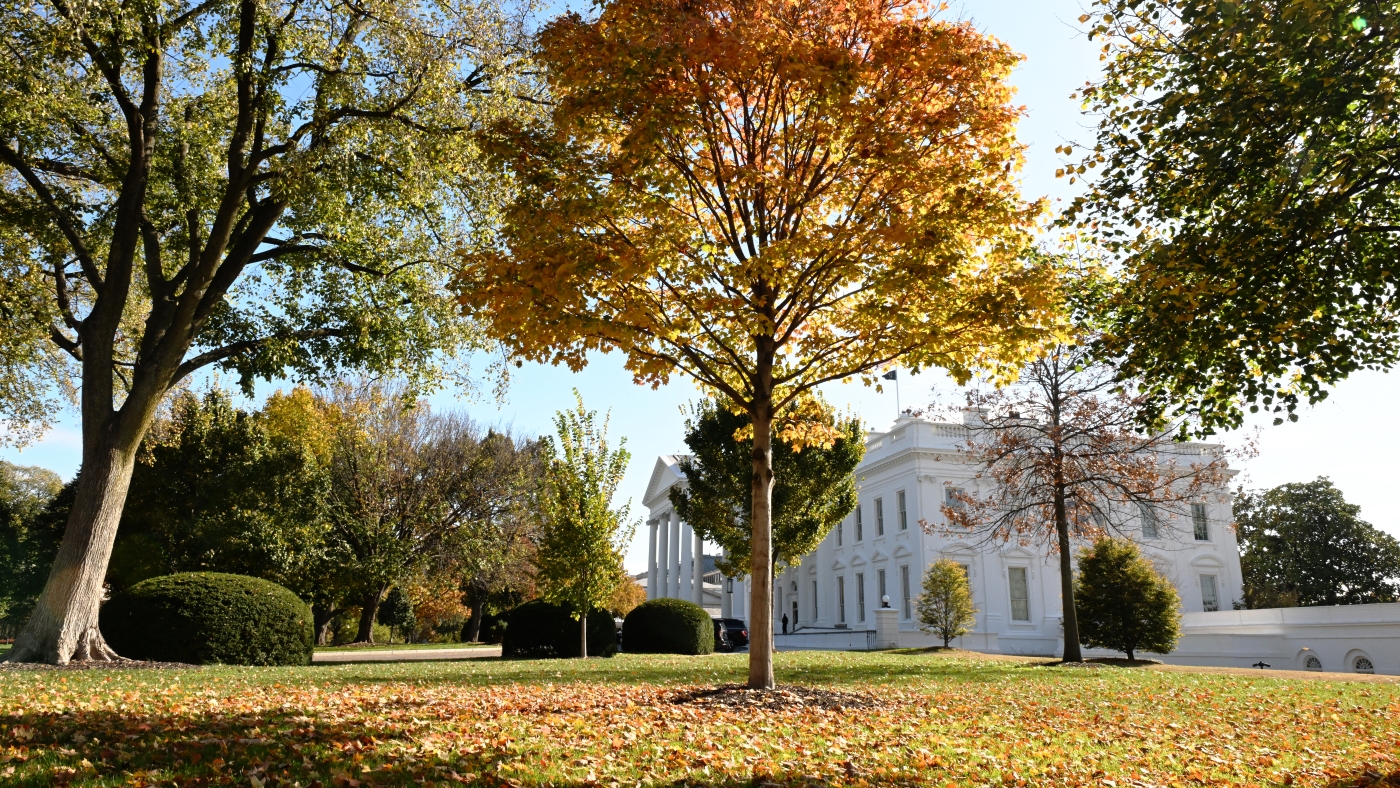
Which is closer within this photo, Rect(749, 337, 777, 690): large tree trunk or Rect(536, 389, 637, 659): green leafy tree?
Rect(749, 337, 777, 690): large tree trunk

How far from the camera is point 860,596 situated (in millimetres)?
43438

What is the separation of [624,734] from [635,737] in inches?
6.5

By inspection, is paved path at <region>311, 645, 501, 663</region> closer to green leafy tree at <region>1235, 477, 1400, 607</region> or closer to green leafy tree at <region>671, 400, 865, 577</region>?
green leafy tree at <region>671, 400, 865, 577</region>

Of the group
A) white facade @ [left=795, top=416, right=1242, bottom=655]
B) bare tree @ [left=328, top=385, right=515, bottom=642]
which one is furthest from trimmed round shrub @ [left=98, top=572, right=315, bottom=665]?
white facade @ [left=795, top=416, right=1242, bottom=655]

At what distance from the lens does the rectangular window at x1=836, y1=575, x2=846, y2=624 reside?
44.9 m

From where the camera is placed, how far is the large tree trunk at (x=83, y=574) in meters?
12.7

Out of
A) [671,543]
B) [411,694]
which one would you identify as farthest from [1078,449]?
[671,543]

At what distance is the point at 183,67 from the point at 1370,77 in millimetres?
17756

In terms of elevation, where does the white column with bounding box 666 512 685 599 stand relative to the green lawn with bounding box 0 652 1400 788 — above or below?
above

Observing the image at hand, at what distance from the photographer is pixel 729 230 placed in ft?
35.7

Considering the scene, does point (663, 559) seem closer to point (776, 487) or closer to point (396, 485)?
point (396, 485)

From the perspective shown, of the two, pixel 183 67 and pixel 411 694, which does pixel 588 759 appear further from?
pixel 183 67

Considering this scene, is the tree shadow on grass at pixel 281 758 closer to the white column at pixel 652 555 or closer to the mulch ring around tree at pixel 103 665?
the mulch ring around tree at pixel 103 665

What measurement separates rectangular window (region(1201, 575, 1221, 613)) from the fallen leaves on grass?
34.5 metres
